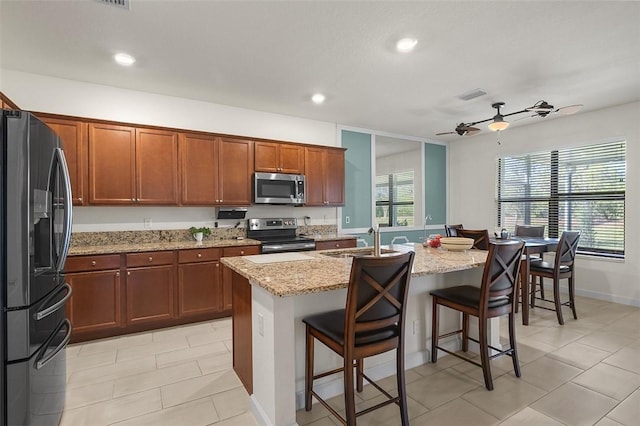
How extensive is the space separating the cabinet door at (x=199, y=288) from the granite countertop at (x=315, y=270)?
4.70 feet

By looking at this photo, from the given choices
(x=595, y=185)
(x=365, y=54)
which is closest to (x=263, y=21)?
(x=365, y=54)

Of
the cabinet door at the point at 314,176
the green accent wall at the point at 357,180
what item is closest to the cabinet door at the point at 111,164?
the cabinet door at the point at 314,176

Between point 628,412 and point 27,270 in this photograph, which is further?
point 628,412

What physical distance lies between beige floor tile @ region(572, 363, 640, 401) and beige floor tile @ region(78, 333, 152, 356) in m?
3.81

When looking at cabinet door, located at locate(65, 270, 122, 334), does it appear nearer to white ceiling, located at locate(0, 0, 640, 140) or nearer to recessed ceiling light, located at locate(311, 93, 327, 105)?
white ceiling, located at locate(0, 0, 640, 140)

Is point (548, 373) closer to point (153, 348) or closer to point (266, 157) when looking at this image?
point (153, 348)

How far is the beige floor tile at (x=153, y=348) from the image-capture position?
2.97 meters

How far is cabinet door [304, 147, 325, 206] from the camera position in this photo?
488 centimetres

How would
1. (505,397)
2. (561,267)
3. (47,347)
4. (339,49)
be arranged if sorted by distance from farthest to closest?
1. (561,267)
2. (339,49)
3. (505,397)
4. (47,347)

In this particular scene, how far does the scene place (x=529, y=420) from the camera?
201 centimetres

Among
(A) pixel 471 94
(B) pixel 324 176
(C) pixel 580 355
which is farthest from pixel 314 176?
(C) pixel 580 355

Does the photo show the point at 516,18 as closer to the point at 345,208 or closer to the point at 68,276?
the point at 345,208

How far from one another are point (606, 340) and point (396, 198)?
15.0 ft

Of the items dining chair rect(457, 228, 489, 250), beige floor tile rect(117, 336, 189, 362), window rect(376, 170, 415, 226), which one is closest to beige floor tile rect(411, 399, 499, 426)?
dining chair rect(457, 228, 489, 250)
